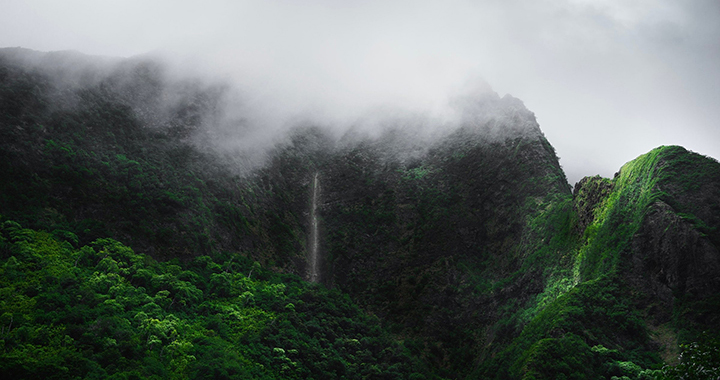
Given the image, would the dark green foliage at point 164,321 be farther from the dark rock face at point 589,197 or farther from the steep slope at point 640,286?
the dark rock face at point 589,197

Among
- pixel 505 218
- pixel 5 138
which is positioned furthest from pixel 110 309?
pixel 505 218

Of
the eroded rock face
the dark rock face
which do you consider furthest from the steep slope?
the dark rock face

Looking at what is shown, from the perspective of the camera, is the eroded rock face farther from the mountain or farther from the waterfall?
the waterfall

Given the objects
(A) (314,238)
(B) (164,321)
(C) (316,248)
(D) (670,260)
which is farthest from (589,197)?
(B) (164,321)

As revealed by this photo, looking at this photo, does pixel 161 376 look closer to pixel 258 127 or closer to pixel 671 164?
pixel 671 164

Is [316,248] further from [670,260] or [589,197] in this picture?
[670,260]

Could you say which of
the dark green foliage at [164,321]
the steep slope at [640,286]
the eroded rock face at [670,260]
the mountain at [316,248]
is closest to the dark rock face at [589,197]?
the mountain at [316,248]
